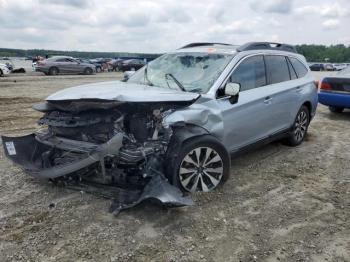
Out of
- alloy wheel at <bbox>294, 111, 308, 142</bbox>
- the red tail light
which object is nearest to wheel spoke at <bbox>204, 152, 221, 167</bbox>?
alloy wheel at <bbox>294, 111, 308, 142</bbox>

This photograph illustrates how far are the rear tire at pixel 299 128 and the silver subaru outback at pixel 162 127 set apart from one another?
1338mm

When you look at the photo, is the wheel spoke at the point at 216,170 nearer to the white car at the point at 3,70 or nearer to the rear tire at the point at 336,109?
the rear tire at the point at 336,109

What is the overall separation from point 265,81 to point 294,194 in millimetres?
1837

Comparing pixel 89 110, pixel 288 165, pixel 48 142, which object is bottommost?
pixel 288 165

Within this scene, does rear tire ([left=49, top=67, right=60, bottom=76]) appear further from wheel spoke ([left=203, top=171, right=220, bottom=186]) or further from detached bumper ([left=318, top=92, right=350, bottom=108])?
wheel spoke ([left=203, top=171, right=220, bottom=186])

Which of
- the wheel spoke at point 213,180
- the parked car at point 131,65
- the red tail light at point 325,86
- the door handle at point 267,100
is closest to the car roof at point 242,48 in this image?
the door handle at point 267,100

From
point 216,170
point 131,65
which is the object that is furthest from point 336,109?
point 131,65

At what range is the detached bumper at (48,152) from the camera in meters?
4.13

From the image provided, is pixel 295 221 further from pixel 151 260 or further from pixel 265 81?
pixel 265 81

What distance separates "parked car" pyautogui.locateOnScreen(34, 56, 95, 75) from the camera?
94.4 feet

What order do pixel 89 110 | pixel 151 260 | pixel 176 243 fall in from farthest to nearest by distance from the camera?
pixel 89 110 < pixel 176 243 < pixel 151 260

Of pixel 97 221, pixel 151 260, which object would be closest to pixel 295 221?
pixel 151 260

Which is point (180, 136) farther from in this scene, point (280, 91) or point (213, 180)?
point (280, 91)

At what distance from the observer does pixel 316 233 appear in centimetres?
396
